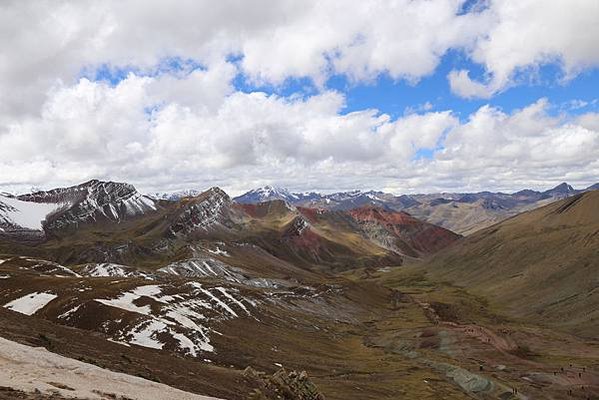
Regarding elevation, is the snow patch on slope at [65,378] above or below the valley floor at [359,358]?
above

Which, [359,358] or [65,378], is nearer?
[65,378]

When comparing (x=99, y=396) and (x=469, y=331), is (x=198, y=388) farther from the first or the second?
(x=469, y=331)

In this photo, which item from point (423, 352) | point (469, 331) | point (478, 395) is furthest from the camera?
point (469, 331)

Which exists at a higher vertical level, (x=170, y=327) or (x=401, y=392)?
(x=170, y=327)

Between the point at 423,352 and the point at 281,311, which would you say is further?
the point at 281,311

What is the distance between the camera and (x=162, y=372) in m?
51.6

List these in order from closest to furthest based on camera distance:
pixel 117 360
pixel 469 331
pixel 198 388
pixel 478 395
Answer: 1. pixel 198 388
2. pixel 117 360
3. pixel 478 395
4. pixel 469 331

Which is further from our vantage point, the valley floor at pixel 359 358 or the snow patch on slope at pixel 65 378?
the valley floor at pixel 359 358

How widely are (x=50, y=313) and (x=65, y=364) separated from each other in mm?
82072

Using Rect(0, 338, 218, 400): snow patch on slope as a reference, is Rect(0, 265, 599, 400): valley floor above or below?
below

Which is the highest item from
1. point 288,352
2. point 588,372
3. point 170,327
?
point 170,327

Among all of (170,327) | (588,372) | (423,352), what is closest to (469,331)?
(423,352)

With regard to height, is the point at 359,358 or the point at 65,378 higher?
the point at 65,378

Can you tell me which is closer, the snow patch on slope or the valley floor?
the snow patch on slope
